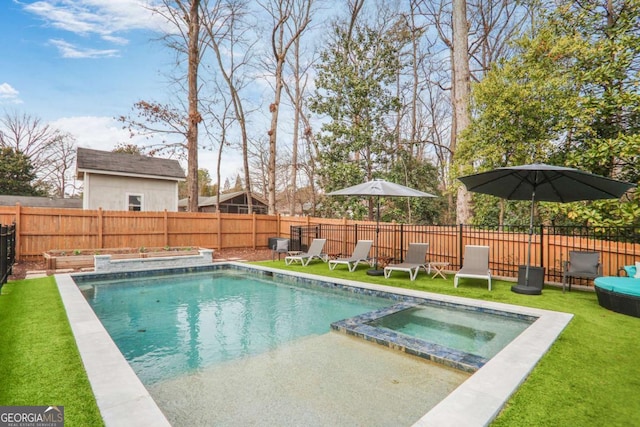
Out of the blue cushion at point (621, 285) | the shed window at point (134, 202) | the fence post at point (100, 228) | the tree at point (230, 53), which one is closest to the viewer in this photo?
the blue cushion at point (621, 285)

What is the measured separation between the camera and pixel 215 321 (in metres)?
5.62

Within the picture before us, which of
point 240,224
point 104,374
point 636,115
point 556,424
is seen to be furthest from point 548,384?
point 240,224

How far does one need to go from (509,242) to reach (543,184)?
231 cm

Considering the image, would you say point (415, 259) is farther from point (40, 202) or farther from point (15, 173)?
point (15, 173)

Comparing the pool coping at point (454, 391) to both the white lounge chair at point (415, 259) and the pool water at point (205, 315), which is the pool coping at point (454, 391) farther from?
the white lounge chair at point (415, 259)

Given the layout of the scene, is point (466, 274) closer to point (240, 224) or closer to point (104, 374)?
point (104, 374)

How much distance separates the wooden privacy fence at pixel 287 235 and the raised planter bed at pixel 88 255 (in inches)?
42.5

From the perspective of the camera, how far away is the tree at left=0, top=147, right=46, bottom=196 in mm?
26266

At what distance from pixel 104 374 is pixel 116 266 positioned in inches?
299

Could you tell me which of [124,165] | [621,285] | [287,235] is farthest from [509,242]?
[124,165]

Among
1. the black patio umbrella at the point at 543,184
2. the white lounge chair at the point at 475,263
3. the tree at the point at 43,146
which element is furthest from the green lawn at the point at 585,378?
the tree at the point at 43,146

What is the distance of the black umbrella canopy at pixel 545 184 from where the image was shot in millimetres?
5668

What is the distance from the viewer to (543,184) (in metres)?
6.65

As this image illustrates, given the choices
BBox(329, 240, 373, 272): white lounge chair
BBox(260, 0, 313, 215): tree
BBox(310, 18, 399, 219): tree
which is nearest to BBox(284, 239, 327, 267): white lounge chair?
BBox(329, 240, 373, 272): white lounge chair
